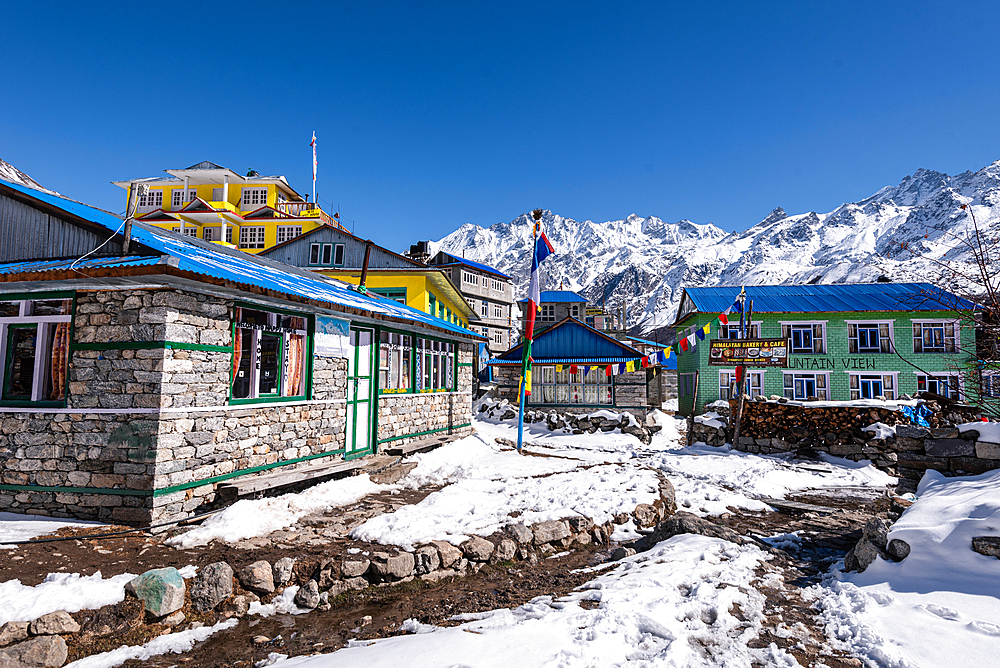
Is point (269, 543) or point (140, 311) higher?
point (140, 311)

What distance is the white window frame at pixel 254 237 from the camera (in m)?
43.8

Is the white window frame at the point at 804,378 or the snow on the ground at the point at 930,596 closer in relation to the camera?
the snow on the ground at the point at 930,596

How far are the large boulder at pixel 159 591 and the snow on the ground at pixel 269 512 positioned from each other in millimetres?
1506

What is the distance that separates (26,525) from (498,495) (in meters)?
Answer: 6.92

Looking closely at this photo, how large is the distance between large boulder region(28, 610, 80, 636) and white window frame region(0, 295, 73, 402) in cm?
435

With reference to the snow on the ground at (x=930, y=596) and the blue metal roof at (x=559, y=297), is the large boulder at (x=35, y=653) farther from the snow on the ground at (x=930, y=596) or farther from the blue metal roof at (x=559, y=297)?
the blue metal roof at (x=559, y=297)

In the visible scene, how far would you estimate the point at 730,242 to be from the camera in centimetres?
18812

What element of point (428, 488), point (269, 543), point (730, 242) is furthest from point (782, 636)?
point (730, 242)

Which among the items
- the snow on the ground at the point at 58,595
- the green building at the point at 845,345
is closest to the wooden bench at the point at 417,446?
the snow on the ground at the point at 58,595

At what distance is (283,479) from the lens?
8547 millimetres

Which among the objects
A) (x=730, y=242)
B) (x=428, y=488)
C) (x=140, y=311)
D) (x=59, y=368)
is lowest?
(x=428, y=488)

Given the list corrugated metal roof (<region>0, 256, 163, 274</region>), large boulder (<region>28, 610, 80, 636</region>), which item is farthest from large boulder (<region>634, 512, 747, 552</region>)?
corrugated metal roof (<region>0, 256, 163, 274</region>)

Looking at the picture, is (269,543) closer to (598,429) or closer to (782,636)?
(782,636)

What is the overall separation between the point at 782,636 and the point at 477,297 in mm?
46718
